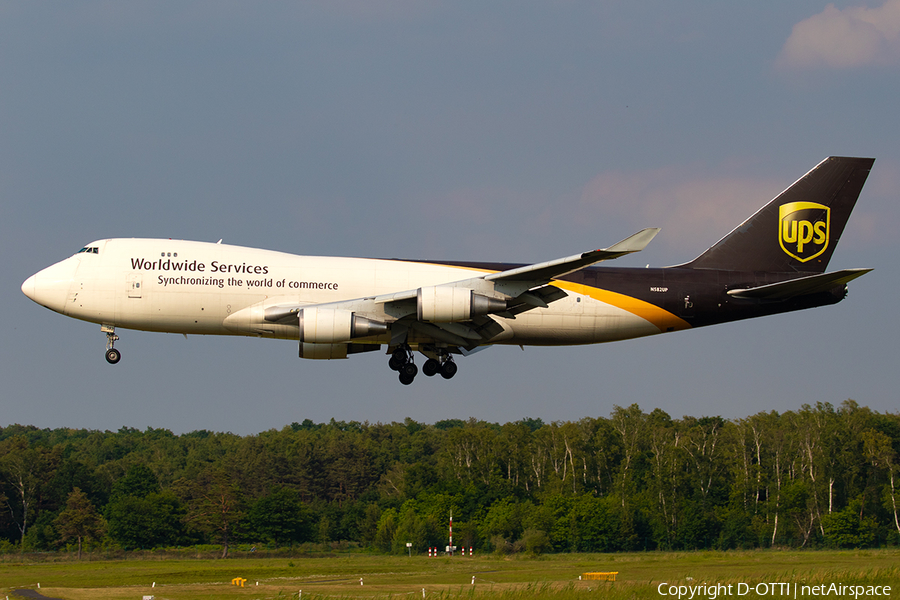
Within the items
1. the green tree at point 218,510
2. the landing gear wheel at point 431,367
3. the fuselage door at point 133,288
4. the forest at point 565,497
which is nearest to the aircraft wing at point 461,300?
the landing gear wheel at point 431,367

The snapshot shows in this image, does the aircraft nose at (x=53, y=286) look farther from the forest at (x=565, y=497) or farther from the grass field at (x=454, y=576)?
the forest at (x=565, y=497)

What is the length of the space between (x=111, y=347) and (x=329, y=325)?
30.2ft

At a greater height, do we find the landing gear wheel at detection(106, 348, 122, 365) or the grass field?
the landing gear wheel at detection(106, 348, 122, 365)

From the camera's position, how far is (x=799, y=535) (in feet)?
257

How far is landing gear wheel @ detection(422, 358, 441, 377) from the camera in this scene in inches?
1420

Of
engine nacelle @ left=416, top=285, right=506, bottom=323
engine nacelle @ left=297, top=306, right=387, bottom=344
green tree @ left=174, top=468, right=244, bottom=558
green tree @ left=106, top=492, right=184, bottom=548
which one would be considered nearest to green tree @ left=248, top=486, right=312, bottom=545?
green tree @ left=174, top=468, right=244, bottom=558

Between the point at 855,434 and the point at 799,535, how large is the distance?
13.1m

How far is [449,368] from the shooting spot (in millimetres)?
35906

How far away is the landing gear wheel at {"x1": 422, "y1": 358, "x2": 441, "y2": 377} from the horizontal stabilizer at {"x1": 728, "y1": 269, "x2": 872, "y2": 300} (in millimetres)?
11710

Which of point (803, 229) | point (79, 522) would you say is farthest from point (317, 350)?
point (79, 522)

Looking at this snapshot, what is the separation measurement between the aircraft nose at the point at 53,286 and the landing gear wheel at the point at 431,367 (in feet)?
44.0

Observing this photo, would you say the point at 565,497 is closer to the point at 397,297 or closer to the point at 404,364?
the point at 404,364

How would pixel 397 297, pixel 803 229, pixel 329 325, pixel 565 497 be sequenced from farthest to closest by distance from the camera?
1. pixel 565 497
2. pixel 803 229
3. pixel 397 297
4. pixel 329 325

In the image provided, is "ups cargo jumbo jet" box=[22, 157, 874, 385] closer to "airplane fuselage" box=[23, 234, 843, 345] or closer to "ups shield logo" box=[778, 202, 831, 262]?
"airplane fuselage" box=[23, 234, 843, 345]
